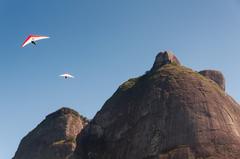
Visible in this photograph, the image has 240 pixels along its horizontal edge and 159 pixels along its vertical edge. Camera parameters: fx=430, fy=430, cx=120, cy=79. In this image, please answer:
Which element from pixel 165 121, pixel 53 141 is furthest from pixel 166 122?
pixel 53 141

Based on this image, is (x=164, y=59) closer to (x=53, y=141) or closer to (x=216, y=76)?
(x=216, y=76)

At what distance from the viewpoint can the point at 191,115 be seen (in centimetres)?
10769

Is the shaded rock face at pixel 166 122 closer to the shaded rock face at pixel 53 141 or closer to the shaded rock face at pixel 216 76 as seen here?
the shaded rock face at pixel 216 76

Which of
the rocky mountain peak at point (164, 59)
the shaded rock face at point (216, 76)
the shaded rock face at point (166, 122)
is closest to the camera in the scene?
the shaded rock face at point (166, 122)

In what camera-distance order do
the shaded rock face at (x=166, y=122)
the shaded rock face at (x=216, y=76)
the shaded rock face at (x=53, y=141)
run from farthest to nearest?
the shaded rock face at (x=53, y=141) → the shaded rock face at (x=216, y=76) → the shaded rock face at (x=166, y=122)

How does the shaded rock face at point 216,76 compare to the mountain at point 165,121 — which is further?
the shaded rock face at point 216,76

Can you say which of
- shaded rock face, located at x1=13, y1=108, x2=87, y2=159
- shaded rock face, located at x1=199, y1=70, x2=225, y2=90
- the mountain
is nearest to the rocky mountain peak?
the mountain

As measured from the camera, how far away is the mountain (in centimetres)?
10106

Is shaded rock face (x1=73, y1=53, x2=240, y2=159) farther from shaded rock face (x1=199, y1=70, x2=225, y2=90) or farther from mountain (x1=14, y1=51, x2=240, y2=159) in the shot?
shaded rock face (x1=199, y1=70, x2=225, y2=90)

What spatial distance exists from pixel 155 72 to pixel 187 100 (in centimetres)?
2463

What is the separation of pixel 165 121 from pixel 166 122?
24.7 inches

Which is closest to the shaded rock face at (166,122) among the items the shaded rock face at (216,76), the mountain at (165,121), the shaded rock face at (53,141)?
the mountain at (165,121)

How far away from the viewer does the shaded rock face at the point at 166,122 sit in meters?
101

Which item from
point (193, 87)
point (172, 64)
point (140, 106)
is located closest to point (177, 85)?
point (193, 87)
